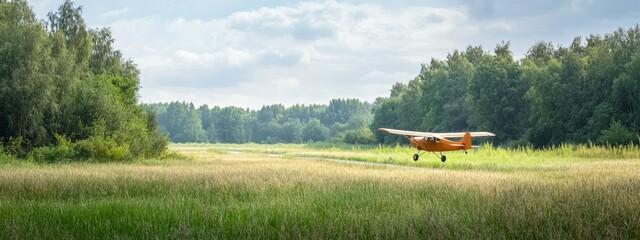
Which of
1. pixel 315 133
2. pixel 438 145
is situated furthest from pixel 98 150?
pixel 315 133

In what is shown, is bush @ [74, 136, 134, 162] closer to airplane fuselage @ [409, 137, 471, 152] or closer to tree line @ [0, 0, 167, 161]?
tree line @ [0, 0, 167, 161]

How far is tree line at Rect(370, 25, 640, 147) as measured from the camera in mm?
54812

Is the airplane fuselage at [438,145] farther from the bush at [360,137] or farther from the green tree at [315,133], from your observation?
the green tree at [315,133]

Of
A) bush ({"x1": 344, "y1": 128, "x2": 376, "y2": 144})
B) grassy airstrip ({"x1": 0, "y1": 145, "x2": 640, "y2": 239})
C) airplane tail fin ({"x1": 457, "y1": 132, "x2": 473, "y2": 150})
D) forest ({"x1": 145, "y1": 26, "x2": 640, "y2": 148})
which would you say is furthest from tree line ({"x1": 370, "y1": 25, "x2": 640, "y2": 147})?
grassy airstrip ({"x1": 0, "y1": 145, "x2": 640, "y2": 239})

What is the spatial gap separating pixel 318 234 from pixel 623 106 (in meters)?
55.5

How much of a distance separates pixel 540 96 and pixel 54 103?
153 ft

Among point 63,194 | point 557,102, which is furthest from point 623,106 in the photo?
point 63,194

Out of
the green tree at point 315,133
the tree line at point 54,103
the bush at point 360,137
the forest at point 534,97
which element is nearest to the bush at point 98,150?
the tree line at point 54,103

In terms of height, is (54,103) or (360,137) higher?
(54,103)

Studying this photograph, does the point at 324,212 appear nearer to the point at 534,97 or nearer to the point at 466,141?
the point at 466,141

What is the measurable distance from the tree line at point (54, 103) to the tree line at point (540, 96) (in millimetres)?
32672

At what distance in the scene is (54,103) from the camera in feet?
116

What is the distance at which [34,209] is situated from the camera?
35.2 feet

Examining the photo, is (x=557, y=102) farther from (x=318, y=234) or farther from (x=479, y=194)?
(x=318, y=234)
